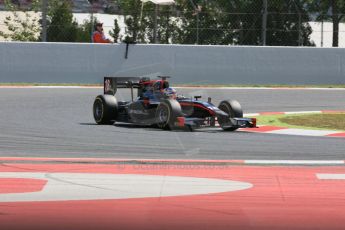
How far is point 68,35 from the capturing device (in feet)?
78.5

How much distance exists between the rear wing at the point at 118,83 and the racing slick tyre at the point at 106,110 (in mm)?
208

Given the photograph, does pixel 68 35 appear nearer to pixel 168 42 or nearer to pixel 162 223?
pixel 168 42

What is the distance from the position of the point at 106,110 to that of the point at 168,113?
4.38 ft

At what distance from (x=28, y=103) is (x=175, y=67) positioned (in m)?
5.60

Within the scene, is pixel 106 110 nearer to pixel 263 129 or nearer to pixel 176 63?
pixel 263 129

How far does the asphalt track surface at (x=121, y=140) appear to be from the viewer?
1073cm

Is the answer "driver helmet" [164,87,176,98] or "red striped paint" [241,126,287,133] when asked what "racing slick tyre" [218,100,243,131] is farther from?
"driver helmet" [164,87,176,98]

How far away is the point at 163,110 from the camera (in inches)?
519

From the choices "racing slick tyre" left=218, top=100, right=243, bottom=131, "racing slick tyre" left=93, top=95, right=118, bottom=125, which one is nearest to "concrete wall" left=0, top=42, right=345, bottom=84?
"racing slick tyre" left=93, top=95, right=118, bottom=125

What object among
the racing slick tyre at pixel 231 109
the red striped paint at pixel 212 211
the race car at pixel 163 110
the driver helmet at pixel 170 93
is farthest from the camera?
the driver helmet at pixel 170 93

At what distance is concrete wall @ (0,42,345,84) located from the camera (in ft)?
72.0

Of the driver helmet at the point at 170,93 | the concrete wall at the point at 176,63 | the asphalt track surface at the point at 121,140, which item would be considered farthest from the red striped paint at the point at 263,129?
the concrete wall at the point at 176,63

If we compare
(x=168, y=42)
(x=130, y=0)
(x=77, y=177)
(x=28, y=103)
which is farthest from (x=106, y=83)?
(x=130, y=0)

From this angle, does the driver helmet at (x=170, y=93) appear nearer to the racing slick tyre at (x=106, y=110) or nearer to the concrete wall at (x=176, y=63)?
the racing slick tyre at (x=106, y=110)
